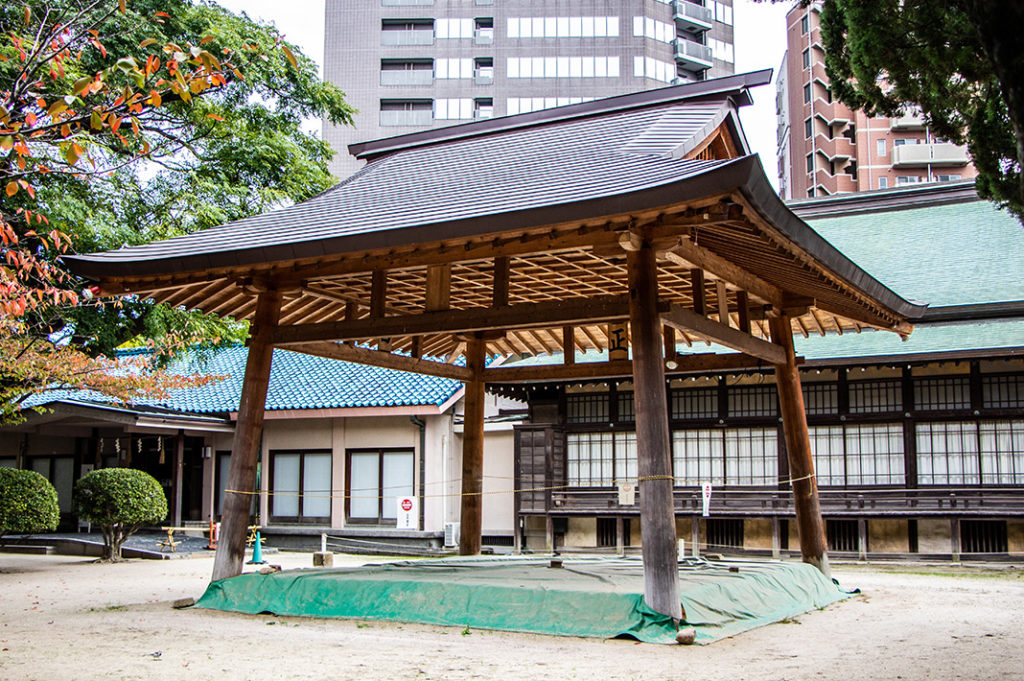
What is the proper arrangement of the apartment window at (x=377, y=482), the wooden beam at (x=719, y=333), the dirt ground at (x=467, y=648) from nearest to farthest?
the dirt ground at (x=467, y=648) → the wooden beam at (x=719, y=333) → the apartment window at (x=377, y=482)

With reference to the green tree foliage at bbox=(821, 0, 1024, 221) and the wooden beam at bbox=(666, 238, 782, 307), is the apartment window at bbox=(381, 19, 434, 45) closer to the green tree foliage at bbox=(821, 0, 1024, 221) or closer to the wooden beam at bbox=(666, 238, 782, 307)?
the wooden beam at bbox=(666, 238, 782, 307)

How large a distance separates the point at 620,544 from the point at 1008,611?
981 centimetres

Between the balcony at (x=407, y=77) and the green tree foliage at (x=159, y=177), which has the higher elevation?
the balcony at (x=407, y=77)

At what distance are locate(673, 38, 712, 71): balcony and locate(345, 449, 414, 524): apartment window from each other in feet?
139

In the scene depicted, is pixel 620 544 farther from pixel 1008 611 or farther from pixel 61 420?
pixel 61 420

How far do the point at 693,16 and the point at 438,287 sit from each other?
176 feet

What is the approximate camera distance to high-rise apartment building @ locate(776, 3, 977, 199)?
55438 millimetres

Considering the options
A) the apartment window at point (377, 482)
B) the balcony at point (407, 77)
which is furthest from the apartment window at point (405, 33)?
the apartment window at point (377, 482)

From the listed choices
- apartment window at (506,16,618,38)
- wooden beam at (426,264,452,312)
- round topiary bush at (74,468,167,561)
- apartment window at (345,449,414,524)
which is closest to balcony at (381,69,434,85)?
apartment window at (506,16,618,38)

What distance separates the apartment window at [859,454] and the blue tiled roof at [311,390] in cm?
806

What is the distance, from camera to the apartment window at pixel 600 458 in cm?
2069

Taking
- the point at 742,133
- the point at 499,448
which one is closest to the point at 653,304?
the point at 742,133

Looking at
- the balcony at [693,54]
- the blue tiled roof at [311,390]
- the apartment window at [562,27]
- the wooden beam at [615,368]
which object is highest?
the apartment window at [562,27]

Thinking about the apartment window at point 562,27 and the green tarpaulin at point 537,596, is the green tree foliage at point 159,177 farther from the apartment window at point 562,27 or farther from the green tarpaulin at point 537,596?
the apartment window at point 562,27
